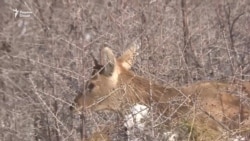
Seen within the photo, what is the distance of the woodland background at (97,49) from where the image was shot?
7465mm

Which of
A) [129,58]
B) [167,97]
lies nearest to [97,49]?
[129,58]

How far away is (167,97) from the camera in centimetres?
674

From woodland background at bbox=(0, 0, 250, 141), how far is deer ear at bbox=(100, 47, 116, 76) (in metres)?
0.18

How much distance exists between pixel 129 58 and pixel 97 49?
7.51 feet

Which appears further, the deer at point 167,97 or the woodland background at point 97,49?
the woodland background at point 97,49

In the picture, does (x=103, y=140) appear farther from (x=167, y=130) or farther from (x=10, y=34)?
(x=10, y=34)

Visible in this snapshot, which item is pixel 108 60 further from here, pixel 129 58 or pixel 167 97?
pixel 167 97

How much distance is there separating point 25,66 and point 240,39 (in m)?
3.06

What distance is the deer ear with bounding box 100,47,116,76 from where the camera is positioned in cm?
712

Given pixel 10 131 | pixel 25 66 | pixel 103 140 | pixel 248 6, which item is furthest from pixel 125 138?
pixel 248 6

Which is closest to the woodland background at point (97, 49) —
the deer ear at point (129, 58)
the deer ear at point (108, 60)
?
the deer ear at point (129, 58)

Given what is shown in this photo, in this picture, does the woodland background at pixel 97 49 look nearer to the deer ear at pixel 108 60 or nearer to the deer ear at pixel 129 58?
the deer ear at pixel 129 58

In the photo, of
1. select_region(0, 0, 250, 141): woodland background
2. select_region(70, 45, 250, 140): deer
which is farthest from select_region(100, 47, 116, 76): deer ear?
select_region(0, 0, 250, 141): woodland background

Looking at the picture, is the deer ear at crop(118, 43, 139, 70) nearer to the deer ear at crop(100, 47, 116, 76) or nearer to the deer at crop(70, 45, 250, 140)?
the deer at crop(70, 45, 250, 140)
